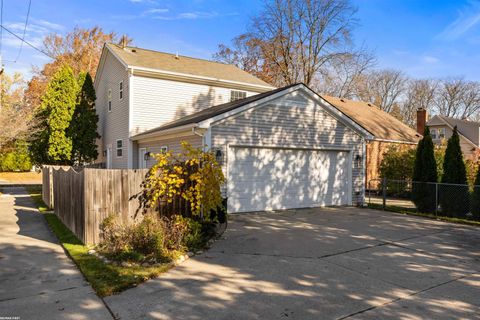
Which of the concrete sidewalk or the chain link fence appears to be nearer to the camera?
the concrete sidewalk

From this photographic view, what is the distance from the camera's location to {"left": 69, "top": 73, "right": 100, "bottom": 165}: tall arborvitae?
19438mm

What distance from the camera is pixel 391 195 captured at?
19.4 meters

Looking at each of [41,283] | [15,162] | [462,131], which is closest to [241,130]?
[41,283]

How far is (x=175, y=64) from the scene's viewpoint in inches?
712

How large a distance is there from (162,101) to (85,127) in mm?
5937

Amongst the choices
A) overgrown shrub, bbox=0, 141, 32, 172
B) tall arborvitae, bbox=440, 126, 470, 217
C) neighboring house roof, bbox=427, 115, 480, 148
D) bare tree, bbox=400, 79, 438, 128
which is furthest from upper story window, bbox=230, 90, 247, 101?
bare tree, bbox=400, 79, 438, 128

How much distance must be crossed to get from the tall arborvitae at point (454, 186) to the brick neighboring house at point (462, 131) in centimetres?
2236

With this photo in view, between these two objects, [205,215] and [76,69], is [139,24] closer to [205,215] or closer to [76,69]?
[205,215]

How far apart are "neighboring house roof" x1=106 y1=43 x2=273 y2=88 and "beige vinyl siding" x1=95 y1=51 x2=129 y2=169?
60 centimetres

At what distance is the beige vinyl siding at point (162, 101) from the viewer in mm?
15906

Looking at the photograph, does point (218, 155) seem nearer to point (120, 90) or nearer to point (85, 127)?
point (120, 90)

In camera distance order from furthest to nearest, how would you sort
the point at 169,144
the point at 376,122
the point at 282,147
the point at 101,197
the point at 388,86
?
the point at 388,86
the point at 376,122
the point at 169,144
the point at 282,147
the point at 101,197

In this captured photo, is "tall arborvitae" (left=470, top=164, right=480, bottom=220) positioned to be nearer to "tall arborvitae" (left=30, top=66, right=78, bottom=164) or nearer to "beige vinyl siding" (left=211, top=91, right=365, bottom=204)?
"beige vinyl siding" (left=211, top=91, right=365, bottom=204)

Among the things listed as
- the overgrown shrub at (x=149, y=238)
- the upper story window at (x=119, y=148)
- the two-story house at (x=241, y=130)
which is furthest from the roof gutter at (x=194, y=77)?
the overgrown shrub at (x=149, y=238)
